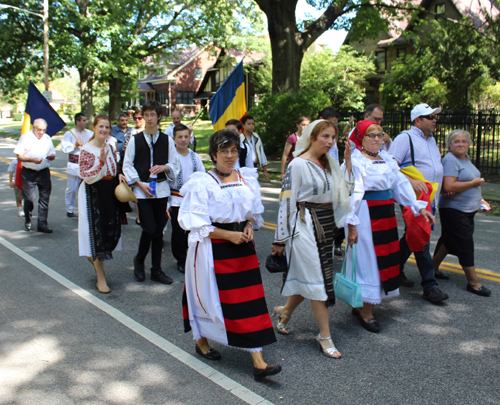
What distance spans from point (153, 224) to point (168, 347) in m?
1.93

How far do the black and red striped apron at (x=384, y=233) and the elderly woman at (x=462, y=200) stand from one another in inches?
47.6

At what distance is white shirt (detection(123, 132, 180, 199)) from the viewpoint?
557cm

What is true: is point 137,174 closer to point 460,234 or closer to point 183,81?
point 460,234

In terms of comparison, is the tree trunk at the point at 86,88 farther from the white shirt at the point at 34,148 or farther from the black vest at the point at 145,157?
the black vest at the point at 145,157

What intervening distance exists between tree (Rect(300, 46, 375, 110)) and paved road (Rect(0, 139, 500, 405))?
25520 millimetres

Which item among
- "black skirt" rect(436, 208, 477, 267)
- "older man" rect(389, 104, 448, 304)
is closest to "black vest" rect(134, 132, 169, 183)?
"older man" rect(389, 104, 448, 304)

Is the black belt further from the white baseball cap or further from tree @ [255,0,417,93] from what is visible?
tree @ [255,0,417,93]

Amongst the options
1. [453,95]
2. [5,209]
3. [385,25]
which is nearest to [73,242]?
[5,209]

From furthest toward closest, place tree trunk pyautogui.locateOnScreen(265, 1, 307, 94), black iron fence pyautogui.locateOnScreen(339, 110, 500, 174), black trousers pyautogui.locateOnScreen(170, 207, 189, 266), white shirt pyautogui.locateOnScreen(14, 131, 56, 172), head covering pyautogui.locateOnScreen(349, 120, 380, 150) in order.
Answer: tree trunk pyautogui.locateOnScreen(265, 1, 307, 94)
black iron fence pyautogui.locateOnScreen(339, 110, 500, 174)
white shirt pyautogui.locateOnScreen(14, 131, 56, 172)
black trousers pyautogui.locateOnScreen(170, 207, 189, 266)
head covering pyautogui.locateOnScreen(349, 120, 380, 150)

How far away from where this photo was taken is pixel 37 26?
2939cm

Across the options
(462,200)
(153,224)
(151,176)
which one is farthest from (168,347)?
(462,200)

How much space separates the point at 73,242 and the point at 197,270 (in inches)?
180

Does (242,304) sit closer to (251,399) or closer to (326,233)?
(251,399)

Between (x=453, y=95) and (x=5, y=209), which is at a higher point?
(x=453, y=95)
